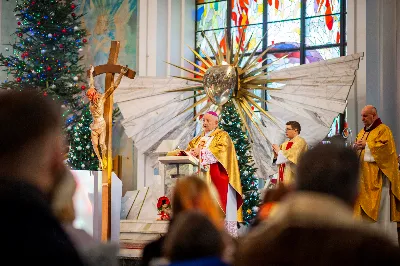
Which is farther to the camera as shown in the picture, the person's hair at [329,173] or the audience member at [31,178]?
the person's hair at [329,173]

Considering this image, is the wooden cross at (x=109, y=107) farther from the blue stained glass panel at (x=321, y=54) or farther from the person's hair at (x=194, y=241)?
the person's hair at (x=194, y=241)

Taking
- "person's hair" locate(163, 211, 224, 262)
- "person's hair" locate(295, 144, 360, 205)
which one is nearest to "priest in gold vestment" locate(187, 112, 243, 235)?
"person's hair" locate(163, 211, 224, 262)

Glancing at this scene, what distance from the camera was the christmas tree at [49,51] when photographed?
14.0 metres

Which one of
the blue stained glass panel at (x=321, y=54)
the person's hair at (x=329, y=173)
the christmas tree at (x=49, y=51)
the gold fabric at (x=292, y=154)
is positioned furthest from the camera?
the christmas tree at (x=49, y=51)

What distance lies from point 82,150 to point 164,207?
4.01m

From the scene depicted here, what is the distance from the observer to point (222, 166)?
33.2 ft

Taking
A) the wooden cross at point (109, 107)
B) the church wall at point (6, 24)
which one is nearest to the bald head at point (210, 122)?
the wooden cross at point (109, 107)

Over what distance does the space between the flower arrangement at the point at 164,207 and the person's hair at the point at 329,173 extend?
780cm

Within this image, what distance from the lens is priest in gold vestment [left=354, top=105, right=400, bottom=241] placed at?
9.55m

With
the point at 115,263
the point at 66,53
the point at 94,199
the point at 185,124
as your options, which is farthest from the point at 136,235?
the point at 115,263

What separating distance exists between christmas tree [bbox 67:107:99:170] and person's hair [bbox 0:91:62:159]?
38.9 ft

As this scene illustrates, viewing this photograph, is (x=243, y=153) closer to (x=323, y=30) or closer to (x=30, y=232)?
(x=323, y=30)

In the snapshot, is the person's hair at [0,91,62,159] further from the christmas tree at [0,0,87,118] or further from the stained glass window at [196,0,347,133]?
the christmas tree at [0,0,87,118]

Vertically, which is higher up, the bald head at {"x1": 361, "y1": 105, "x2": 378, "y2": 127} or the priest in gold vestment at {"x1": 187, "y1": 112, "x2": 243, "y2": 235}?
the bald head at {"x1": 361, "y1": 105, "x2": 378, "y2": 127}
